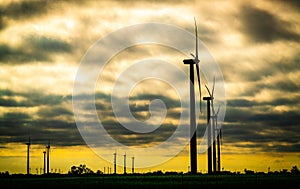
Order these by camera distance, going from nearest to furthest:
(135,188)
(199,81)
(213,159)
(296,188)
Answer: (296,188)
(135,188)
(199,81)
(213,159)

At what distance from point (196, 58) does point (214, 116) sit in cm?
4517

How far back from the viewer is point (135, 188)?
7438cm

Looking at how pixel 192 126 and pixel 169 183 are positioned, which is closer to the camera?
pixel 169 183

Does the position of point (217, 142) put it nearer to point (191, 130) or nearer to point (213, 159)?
point (213, 159)

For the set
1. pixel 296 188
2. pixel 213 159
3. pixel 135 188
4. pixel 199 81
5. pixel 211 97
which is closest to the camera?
pixel 296 188

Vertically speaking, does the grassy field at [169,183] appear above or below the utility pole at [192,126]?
below

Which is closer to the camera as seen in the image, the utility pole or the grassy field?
the grassy field

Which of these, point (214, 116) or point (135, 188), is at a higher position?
point (214, 116)

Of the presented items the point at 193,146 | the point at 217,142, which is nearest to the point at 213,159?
the point at 217,142

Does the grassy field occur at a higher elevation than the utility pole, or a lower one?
lower

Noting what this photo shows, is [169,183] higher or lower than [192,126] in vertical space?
lower

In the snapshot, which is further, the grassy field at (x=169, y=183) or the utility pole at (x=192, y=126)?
the utility pole at (x=192, y=126)

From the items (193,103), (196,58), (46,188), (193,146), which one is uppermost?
(196,58)

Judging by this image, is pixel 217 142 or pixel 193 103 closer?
pixel 193 103
